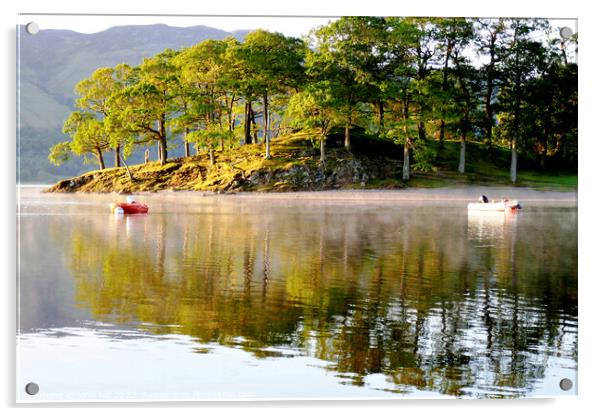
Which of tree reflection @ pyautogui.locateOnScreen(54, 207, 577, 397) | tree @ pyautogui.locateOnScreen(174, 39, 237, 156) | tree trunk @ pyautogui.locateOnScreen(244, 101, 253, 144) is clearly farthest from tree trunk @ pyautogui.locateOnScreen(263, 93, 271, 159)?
tree reflection @ pyautogui.locateOnScreen(54, 207, 577, 397)

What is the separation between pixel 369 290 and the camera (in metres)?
6.96

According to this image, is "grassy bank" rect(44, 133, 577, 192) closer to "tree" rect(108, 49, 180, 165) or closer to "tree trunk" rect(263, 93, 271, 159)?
"tree trunk" rect(263, 93, 271, 159)

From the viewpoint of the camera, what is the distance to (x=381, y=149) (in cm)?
1291

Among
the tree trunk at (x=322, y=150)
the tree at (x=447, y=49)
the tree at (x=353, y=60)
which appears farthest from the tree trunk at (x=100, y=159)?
the tree trunk at (x=322, y=150)

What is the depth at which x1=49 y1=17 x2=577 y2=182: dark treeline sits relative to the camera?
7.46 m

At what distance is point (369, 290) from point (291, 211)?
4.97 m

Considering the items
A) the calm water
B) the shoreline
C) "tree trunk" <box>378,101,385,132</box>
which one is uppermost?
"tree trunk" <box>378,101,385,132</box>

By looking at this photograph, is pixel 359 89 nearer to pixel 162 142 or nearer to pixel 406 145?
pixel 406 145

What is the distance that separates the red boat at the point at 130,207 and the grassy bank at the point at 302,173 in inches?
45.7

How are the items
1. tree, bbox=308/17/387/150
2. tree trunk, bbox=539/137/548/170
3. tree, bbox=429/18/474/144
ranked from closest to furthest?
tree, bbox=429/18/474/144
tree trunk, bbox=539/137/548/170
tree, bbox=308/17/387/150

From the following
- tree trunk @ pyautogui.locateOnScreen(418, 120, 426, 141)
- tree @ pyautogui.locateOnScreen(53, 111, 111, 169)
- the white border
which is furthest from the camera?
tree trunk @ pyautogui.locateOnScreen(418, 120, 426, 141)

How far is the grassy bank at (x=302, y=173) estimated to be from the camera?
879 centimetres

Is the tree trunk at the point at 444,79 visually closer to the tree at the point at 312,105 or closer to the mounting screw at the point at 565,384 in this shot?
the tree at the point at 312,105

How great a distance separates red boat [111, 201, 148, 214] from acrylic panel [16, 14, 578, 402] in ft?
0.11
